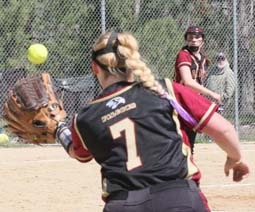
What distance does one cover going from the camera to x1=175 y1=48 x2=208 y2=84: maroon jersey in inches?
287

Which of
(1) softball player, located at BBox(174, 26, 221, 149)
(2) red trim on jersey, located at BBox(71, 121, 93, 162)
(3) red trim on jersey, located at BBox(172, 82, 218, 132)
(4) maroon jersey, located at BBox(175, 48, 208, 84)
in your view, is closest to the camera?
(3) red trim on jersey, located at BBox(172, 82, 218, 132)

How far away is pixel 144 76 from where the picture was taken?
338 cm

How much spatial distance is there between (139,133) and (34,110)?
2.55 ft

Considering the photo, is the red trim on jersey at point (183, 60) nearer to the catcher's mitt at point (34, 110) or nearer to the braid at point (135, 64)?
the catcher's mitt at point (34, 110)

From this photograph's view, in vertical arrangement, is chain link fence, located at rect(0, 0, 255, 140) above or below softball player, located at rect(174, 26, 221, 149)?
below

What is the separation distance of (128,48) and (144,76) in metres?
0.15

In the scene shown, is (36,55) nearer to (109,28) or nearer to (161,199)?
(109,28)

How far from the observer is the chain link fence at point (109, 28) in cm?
1395

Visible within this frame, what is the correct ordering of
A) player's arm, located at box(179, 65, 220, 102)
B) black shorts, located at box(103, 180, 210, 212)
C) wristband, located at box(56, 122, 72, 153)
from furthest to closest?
player's arm, located at box(179, 65, 220, 102), wristband, located at box(56, 122, 72, 153), black shorts, located at box(103, 180, 210, 212)

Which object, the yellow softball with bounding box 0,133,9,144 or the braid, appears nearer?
the braid

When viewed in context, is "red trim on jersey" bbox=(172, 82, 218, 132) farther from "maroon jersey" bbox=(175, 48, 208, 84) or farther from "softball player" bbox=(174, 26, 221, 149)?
"maroon jersey" bbox=(175, 48, 208, 84)

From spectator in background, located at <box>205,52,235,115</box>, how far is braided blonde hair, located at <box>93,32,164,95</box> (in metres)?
10.9

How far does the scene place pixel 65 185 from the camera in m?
8.61


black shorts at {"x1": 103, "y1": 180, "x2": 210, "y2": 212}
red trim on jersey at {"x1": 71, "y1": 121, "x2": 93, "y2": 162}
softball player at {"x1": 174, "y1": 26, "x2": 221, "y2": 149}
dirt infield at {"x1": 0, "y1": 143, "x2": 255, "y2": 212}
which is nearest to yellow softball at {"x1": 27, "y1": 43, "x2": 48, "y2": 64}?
dirt infield at {"x1": 0, "y1": 143, "x2": 255, "y2": 212}
